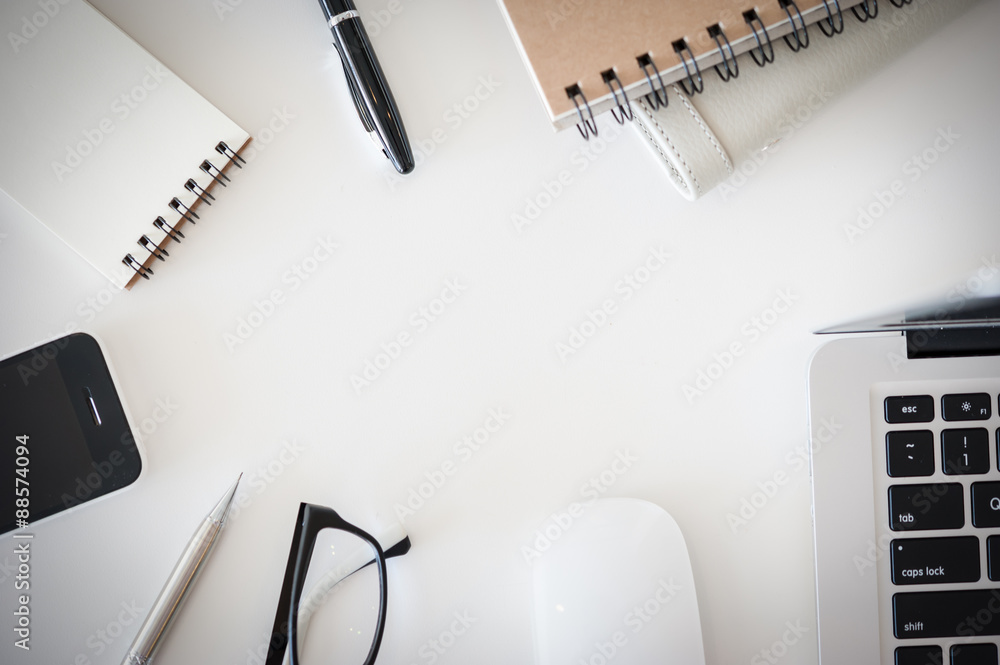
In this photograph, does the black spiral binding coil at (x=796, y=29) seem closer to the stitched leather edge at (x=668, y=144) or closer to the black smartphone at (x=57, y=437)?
the stitched leather edge at (x=668, y=144)

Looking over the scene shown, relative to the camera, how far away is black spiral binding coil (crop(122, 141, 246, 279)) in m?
0.52

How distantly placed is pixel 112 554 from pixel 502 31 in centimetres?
59

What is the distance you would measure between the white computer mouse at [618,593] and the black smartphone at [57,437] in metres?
0.38

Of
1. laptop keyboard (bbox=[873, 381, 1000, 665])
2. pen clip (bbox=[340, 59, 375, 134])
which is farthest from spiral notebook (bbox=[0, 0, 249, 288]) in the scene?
laptop keyboard (bbox=[873, 381, 1000, 665])

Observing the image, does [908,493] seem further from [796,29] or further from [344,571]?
[344,571]

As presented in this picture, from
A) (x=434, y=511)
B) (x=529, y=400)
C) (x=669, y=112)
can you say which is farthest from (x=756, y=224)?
(x=434, y=511)

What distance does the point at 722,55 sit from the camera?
46cm

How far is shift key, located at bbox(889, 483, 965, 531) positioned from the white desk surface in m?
0.08

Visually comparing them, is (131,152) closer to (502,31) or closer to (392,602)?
(502,31)

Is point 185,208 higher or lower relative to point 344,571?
higher

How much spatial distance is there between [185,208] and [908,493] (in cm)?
63

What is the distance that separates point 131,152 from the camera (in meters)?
0.51

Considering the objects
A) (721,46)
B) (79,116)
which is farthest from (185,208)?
(721,46)

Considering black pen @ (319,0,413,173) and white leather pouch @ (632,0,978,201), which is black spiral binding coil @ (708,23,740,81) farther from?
black pen @ (319,0,413,173)
